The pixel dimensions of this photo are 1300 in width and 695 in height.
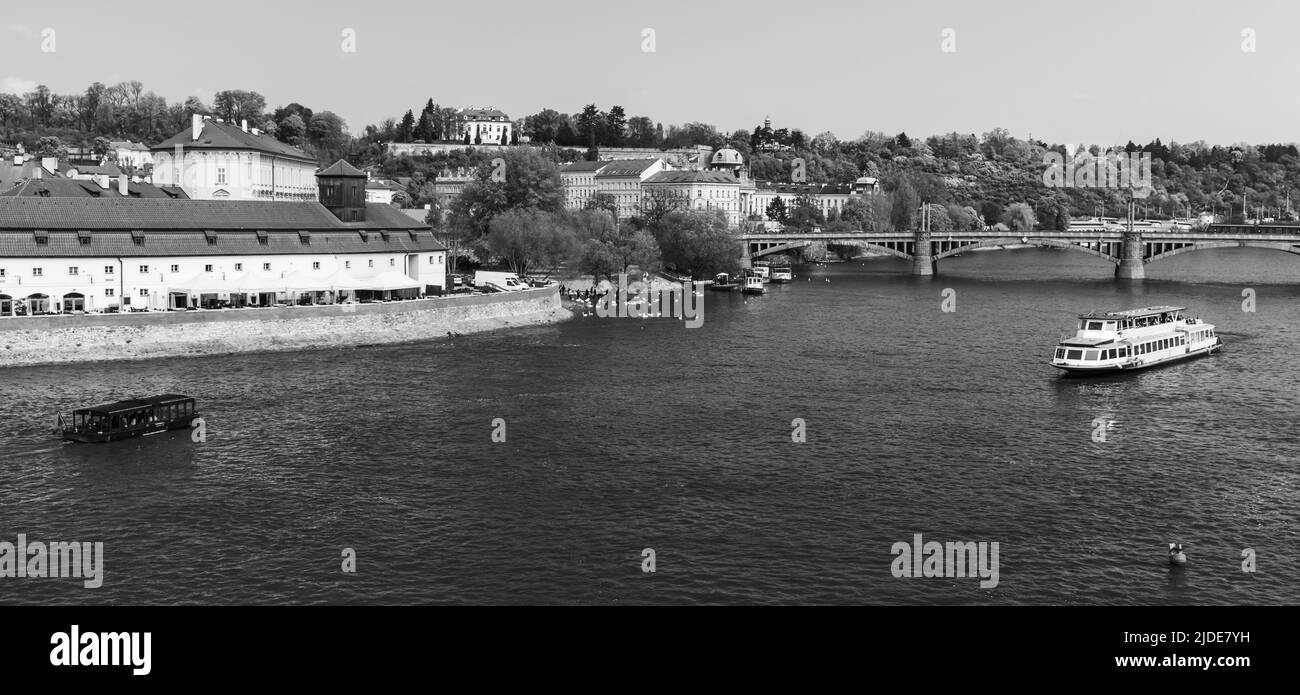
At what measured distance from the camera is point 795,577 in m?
24.6

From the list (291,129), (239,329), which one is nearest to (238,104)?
(291,129)

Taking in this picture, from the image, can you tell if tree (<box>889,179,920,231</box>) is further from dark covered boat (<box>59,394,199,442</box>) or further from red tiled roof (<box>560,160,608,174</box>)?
dark covered boat (<box>59,394,199,442</box>)

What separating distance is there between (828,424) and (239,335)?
29177 millimetres

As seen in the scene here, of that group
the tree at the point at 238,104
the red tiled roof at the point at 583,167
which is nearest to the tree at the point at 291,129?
the tree at the point at 238,104

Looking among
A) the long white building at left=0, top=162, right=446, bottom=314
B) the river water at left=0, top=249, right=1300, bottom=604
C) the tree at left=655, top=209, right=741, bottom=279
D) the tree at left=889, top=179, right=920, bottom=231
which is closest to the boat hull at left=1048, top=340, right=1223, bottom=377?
the river water at left=0, top=249, right=1300, bottom=604

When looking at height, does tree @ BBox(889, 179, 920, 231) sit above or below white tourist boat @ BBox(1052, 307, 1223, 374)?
above

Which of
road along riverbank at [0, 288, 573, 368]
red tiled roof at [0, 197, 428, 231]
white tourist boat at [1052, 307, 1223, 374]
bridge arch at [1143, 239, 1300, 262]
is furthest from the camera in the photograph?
bridge arch at [1143, 239, 1300, 262]

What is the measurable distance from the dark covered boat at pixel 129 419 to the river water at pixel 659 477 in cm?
63

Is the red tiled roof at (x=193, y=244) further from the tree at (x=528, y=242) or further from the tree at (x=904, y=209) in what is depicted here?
the tree at (x=904, y=209)

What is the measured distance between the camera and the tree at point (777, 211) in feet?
550

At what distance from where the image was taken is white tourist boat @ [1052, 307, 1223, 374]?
171 feet

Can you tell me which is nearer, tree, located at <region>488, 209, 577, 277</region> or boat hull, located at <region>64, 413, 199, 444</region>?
boat hull, located at <region>64, 413, 199, 444</region>
